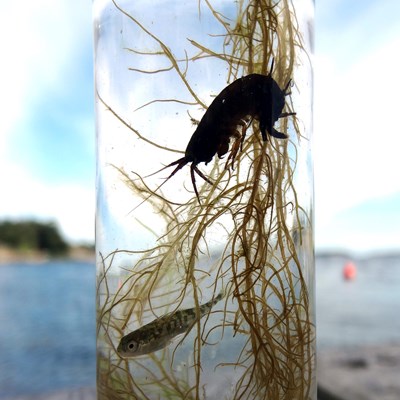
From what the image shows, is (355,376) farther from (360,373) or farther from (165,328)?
(165,328)

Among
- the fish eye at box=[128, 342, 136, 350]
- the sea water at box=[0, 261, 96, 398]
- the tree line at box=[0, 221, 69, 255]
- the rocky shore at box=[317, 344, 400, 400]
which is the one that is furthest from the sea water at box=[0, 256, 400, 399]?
the fish eye at box=[128, 342, 136, 350]

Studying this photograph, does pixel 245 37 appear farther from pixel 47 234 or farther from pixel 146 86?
pixel 47 234

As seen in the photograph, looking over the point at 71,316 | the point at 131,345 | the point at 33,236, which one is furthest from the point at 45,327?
the point at 131,345

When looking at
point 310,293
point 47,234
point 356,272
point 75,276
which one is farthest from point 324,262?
point 310,293

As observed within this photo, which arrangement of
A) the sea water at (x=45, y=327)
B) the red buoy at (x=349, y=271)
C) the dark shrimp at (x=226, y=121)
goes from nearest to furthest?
the dark shrimp at (x=226, y=121), the sea water at (x=45, y=327), the red buoy at (x=349, y=271)

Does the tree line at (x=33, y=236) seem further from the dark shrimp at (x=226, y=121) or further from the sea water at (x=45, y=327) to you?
the dark shrimp at (x=226, y=121)

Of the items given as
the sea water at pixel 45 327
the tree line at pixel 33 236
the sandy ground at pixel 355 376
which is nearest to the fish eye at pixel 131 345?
the sandy ground at pixel 355 376
